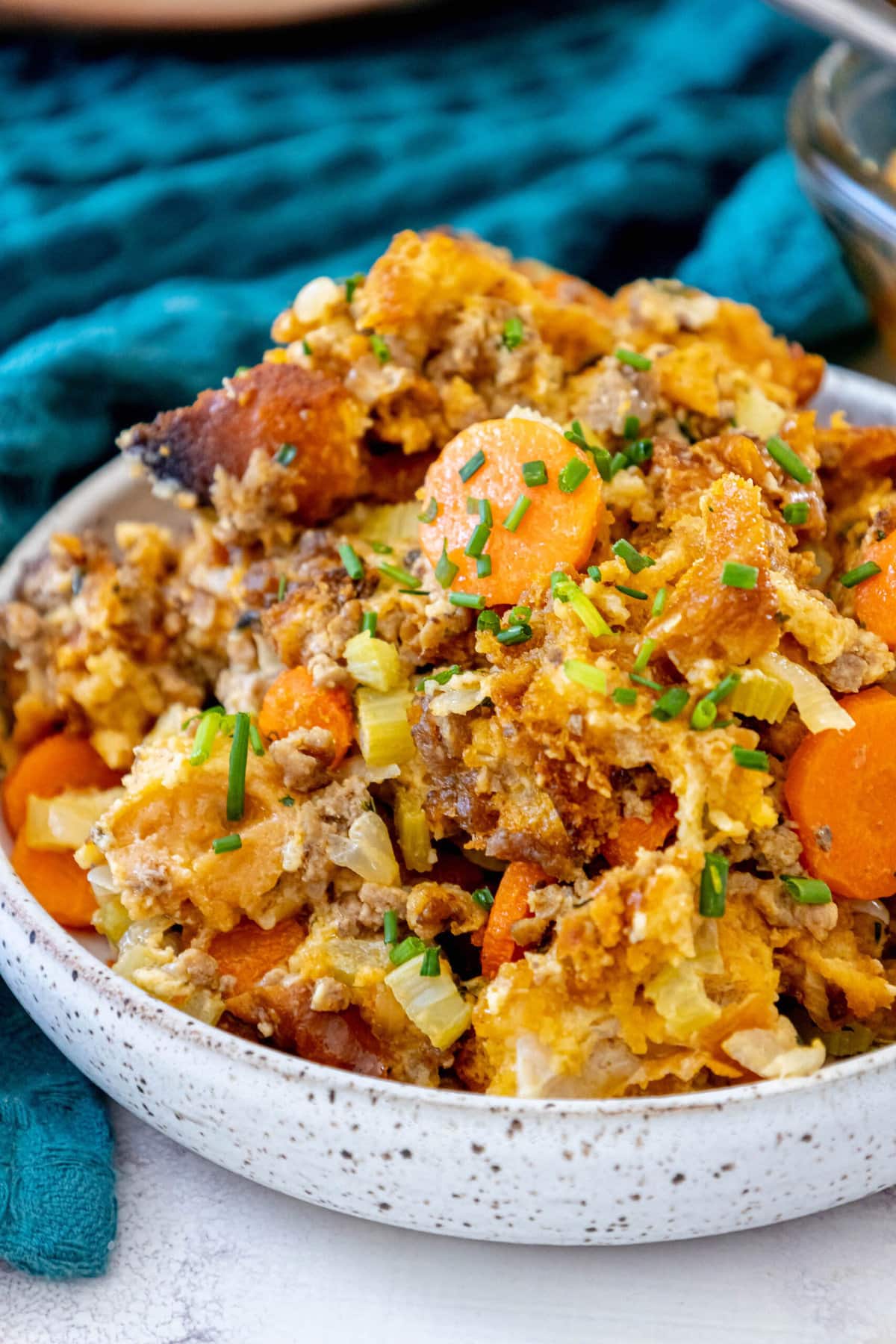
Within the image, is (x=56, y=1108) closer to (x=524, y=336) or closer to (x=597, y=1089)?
(x=597, y=1089)

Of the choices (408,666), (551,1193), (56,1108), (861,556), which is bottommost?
(56,1108)

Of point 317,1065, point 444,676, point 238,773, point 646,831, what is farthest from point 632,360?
point 317,1065

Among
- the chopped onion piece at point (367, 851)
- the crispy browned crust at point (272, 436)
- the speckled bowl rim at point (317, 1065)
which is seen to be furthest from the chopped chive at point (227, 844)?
the crispy browned crust at point (272, 436)

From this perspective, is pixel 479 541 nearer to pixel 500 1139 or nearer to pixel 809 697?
pixel 809 697

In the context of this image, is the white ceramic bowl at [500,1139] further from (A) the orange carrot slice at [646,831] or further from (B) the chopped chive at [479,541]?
(B) the chopped chive at [479,541]

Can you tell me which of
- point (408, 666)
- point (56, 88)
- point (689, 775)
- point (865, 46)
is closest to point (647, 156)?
point (865, 46)
